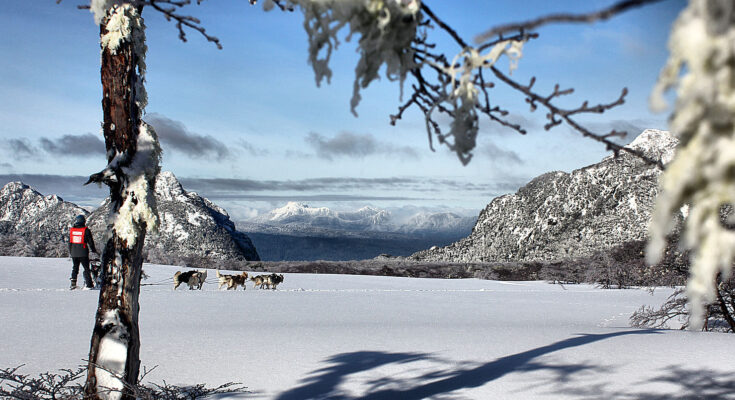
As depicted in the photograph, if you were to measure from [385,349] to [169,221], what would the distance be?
136ft

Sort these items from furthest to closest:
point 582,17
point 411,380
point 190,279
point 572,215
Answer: point 572,215 → point 190,279 → point 411,380 → point 582,17

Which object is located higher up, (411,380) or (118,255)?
(118,255)

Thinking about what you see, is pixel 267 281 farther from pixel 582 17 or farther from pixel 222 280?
pixel 582 17

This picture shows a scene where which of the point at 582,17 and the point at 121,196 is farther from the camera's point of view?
the point at 121,196

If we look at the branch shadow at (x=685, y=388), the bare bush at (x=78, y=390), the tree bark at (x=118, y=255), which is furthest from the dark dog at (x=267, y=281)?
the branch shadow at (x=685, y=388)

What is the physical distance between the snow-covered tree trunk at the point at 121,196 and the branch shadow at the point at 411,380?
127cm

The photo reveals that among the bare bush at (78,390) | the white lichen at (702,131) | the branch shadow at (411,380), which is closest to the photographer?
the white lichen at (702,131)

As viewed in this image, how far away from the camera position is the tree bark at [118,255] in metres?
3.70

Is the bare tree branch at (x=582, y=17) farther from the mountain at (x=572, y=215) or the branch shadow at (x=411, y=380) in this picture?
the mountain at (x=572, y=215)

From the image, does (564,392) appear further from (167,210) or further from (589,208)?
(167,210)

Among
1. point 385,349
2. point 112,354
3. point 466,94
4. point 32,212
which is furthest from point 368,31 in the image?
point 32,212

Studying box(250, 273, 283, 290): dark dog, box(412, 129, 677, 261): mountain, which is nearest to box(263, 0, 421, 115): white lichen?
box(250, 273, 283, 290): dark dog

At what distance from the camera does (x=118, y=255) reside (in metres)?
3.73

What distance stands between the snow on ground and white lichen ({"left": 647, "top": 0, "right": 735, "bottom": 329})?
3208 millimetres
